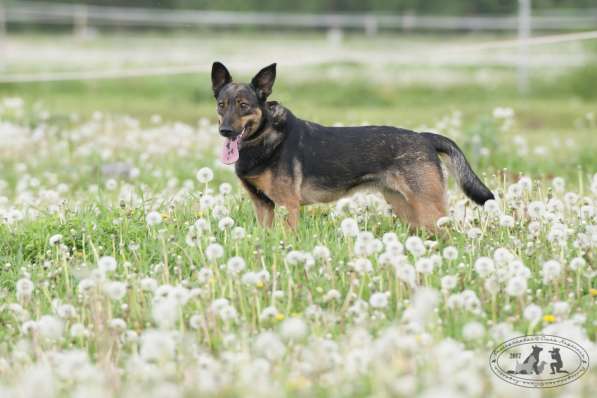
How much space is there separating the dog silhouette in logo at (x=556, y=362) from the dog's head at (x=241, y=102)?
9.83 feet

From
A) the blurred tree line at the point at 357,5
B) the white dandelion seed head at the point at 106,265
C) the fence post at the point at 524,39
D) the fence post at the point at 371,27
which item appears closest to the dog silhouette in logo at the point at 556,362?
the white dandelion seed head at the point at 106,265

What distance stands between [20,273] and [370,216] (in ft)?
8.85

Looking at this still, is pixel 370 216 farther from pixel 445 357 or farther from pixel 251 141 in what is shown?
pixel 445 357

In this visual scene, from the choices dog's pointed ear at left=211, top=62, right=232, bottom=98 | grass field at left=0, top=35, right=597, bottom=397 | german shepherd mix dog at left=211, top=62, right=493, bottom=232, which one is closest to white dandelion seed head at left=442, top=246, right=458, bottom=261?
grass field at left=0, top=35, right=597, bottom=397

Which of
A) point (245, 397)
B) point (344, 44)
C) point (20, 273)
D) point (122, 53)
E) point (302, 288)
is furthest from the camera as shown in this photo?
point (344, 44)

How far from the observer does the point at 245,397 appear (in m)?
3.70

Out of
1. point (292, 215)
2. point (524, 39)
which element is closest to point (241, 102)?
point (292, 215)

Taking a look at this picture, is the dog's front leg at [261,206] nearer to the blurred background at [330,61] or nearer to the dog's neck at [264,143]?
the dog's neck at [264,143]

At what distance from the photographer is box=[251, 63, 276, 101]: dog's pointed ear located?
6.98 meters

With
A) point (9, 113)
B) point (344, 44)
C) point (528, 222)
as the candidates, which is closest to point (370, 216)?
point (528, 222)

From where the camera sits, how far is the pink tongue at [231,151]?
6.80 meters

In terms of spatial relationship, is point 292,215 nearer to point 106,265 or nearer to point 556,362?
point 106,265

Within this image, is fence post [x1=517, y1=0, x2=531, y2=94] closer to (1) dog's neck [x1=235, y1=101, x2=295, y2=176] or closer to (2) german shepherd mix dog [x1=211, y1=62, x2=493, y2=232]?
(2) german shepherd mix dog [x1=211, y1=62, x2=493, y2=232]

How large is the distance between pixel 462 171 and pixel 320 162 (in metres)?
1.07
